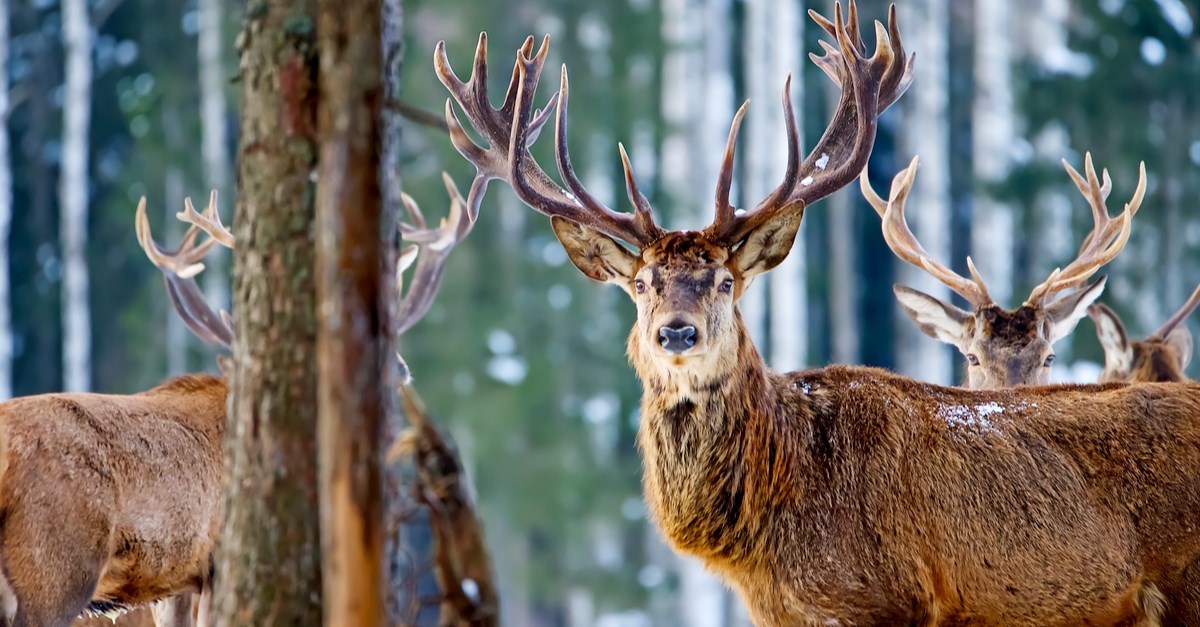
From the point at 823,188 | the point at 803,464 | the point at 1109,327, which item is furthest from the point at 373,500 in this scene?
the point at 1109,327

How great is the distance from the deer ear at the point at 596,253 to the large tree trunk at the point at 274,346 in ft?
6.72

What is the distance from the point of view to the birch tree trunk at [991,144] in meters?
23.6

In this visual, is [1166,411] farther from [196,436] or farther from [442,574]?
[196,436]

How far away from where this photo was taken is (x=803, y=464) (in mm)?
6215

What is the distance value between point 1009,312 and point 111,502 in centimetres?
471

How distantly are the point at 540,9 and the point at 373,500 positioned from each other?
2287 cm

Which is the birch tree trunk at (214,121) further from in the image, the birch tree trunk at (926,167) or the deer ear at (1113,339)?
the deer ear at (1113,339)

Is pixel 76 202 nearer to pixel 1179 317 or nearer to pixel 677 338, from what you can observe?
pixel 1179 317

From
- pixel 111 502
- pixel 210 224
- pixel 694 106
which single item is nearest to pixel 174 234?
pixel 694 106

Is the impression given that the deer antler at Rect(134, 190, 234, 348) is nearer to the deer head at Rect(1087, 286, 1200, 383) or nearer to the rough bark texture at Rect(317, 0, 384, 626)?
the rough bark texture at Rect(317, 0, 384, 626)

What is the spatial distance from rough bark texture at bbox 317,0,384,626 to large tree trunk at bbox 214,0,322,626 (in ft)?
0.37

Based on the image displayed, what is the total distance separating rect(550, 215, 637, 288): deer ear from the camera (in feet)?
22.3

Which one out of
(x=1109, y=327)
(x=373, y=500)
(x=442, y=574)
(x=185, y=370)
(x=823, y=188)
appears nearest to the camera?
(x=373, y=500)

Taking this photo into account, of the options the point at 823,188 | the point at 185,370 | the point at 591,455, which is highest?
the point at 823,188
